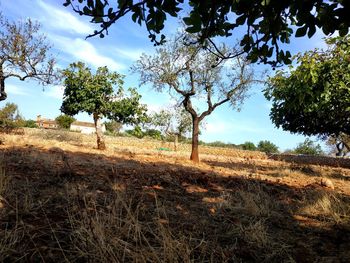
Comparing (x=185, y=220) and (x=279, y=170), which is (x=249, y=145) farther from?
(x=185, y=220)

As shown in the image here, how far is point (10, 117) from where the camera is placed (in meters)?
31.6

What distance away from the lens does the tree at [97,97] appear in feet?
68.3

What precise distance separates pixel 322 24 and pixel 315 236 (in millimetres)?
2629

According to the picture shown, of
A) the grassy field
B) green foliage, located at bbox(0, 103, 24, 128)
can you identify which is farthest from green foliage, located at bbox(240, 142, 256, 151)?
the grassy field

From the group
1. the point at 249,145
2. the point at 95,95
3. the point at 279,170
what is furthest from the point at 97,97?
the point at 249,145

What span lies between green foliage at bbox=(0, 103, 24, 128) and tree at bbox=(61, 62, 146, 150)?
9.93m

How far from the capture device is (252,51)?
3.93 meters

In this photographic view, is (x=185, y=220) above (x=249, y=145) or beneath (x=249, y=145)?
beneath

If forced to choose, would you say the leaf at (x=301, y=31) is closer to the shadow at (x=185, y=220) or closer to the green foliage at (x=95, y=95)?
the shadow at (x=185, y=220)

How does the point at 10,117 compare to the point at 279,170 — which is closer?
the point at 279,170

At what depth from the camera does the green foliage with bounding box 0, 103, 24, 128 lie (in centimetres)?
2881

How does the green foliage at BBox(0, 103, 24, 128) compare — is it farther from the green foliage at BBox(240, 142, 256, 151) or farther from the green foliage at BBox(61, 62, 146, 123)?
the green foliage at BBox(240, 142, 256, 151)

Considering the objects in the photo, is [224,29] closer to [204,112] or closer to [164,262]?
[164,262]

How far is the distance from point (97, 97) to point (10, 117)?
1603 cm
